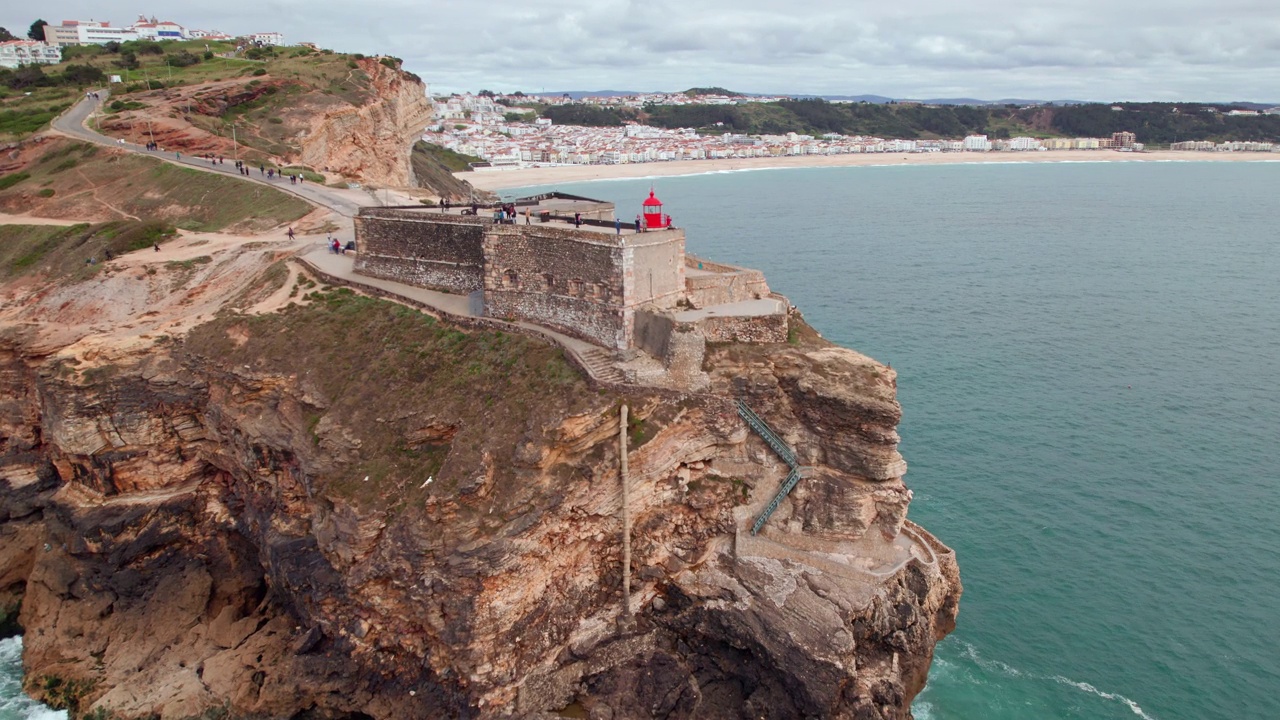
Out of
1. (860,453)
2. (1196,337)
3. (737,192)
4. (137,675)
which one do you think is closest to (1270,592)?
(860,453)

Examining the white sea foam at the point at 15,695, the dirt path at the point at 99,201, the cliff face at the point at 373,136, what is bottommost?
the white sea foam at the point at 15,695

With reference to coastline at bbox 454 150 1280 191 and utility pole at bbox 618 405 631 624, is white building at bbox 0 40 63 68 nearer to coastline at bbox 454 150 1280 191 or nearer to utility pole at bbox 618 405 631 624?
coastline at bbox 454 150 1280 191

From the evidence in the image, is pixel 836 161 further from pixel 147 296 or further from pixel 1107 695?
pixel 1107 695

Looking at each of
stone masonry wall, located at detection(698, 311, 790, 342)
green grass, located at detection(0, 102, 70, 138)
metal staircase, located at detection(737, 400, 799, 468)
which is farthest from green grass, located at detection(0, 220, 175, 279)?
metal staircase, located at detection(737, 400, 799, 468)

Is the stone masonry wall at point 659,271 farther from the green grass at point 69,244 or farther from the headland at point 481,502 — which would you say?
the green grass at point 69,244

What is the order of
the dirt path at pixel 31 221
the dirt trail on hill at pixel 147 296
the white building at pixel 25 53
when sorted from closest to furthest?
A: 1. the dirt trail on hill at pixel 147 296
2. the dirt path at pixel 31 221
3. the white building at pixel 25 53

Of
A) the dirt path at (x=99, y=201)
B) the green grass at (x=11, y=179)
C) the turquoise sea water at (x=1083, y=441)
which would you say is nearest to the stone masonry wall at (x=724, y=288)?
the turquoise sea water at (x=1083, y=441)

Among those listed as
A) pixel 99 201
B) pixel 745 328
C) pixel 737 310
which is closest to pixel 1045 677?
pixel 745 328
